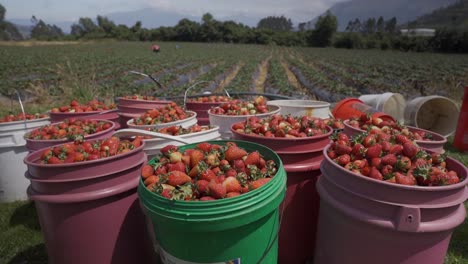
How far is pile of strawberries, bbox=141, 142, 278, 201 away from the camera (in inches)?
60.1

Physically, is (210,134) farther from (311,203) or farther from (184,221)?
(184,221)

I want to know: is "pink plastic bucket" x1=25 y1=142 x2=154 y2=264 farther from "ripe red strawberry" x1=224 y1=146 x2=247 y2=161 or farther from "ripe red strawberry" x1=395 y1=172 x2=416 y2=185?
"ripe red strawberry" x1=395 y1=172 x2=416 y2=185

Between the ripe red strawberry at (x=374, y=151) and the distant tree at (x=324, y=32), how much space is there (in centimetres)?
7254

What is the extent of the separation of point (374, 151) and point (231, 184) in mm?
1077

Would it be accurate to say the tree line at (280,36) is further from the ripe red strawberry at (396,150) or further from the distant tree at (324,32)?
the ripe red strawberry at (396,150)

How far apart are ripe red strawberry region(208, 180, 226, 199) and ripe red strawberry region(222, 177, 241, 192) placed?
0.06m

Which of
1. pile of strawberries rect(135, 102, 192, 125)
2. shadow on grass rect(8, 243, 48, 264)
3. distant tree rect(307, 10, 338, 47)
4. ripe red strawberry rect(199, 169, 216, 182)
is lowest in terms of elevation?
shadow on grass rect(8, 243, 48, 264)

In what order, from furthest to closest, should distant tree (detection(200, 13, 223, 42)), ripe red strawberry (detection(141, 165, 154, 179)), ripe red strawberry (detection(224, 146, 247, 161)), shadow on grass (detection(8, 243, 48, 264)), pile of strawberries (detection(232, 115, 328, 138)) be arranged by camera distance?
distant tree (detection(200, 13, 223, 42))
shadow on grass (detection(8, 243, 48, 264))
pile of strawberries (detection(232, 115, 328, 138))
ripe red strawberry (detection(224, 146, 247, 161))
ripe red strawberry (detection(141, 165, 154, 179))

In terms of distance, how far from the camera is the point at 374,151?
1.93m

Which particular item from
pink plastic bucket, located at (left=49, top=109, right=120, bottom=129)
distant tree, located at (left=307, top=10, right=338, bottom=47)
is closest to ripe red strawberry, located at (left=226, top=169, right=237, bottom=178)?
pink plastic bucket, located at (left=49, top=109, right=120, bottom=129)

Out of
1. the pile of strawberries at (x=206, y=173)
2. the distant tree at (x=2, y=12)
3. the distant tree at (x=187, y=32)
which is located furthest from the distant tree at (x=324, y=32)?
the distant tree at (x=2, y=12)

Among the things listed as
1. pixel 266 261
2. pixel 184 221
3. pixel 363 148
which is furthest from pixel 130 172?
pixel 363 148

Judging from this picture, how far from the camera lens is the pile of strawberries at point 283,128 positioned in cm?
242

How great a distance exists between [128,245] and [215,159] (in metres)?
1.01
